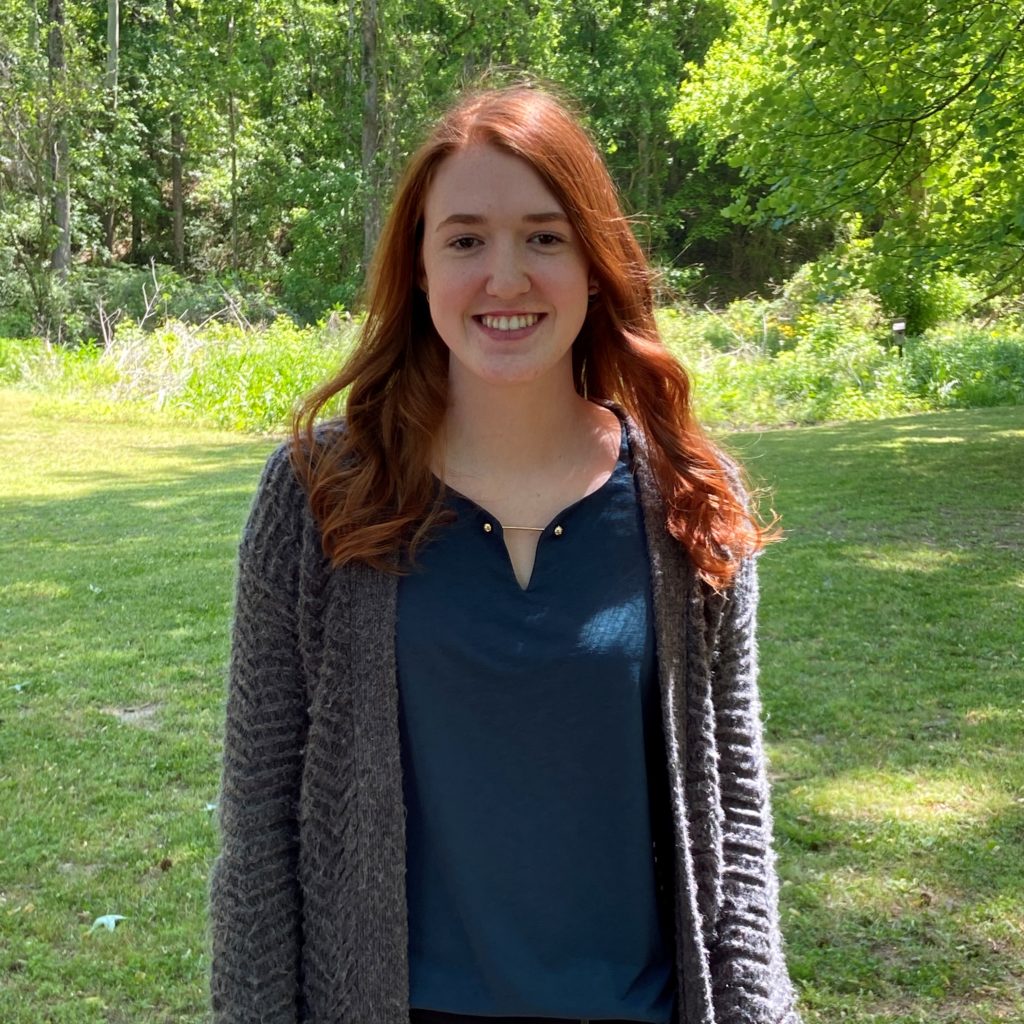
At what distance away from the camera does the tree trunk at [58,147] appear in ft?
85.6

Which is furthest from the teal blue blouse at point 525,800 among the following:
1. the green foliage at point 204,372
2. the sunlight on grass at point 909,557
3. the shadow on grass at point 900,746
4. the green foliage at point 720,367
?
the green foliage at point 204,372

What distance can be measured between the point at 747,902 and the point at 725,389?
1615 centimetres

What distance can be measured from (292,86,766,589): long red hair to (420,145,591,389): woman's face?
28 millimetres

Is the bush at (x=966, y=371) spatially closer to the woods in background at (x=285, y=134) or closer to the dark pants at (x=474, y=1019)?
the woods in background at (x=285, y=134)

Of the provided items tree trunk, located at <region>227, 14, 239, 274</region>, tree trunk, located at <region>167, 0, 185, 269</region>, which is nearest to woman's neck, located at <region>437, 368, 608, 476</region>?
tree trunk, located at <region>227, 14, 239, 274</region>

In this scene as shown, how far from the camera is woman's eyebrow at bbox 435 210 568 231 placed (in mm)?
1705

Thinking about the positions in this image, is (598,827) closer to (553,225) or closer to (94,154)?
(553,225)

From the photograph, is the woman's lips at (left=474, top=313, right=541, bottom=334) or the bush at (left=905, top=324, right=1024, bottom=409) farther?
the bush at (left=905, top=324, right=1024, bottom=409)

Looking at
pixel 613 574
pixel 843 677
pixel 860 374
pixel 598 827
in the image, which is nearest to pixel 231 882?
pixel 598 827

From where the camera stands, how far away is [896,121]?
33.4 ft

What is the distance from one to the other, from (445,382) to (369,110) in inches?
1256

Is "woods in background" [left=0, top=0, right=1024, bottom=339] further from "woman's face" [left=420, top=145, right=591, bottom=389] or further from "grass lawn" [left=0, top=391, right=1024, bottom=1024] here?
"woman's face" [left=420, top=145, right=591, bottom=389]

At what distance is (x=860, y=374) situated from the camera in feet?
63.1

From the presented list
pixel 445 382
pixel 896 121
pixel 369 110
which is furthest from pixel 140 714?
pixel 369 110
